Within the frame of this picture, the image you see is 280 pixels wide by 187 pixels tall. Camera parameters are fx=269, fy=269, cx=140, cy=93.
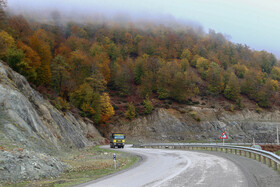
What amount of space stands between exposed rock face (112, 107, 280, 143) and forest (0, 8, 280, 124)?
156 inches

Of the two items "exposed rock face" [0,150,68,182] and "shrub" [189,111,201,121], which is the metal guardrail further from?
"shrub" [189,111,201,121]

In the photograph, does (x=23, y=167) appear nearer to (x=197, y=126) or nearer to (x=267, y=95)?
(x=197, y=126)

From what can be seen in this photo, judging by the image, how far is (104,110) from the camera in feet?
224

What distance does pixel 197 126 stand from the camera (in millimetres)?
73188

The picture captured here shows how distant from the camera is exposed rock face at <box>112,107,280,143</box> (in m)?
69.9

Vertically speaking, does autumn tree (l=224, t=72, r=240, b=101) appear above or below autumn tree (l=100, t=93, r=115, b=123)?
above

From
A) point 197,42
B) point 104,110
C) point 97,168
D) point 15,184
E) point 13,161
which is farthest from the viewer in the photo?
point 197,42

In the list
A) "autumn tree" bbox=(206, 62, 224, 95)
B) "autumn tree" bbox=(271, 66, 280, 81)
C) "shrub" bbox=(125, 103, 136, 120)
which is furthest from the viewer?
"autumn tree" bbox=(271, 66, 280, 81)

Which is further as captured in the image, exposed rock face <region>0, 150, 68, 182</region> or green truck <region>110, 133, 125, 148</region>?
green truck <region>110, 133, 125, 148</region>

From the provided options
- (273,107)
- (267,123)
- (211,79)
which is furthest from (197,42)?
(267,123)

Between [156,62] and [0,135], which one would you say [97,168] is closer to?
[0,135]

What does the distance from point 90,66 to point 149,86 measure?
19191mm

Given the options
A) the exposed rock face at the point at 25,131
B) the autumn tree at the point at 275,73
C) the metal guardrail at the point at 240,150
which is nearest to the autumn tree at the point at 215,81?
the autumn tree at the point at 275,73

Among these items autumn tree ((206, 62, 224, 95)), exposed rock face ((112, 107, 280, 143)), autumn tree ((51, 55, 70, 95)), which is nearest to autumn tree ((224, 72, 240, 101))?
autumn tree ((206, 62, 224, 95))
